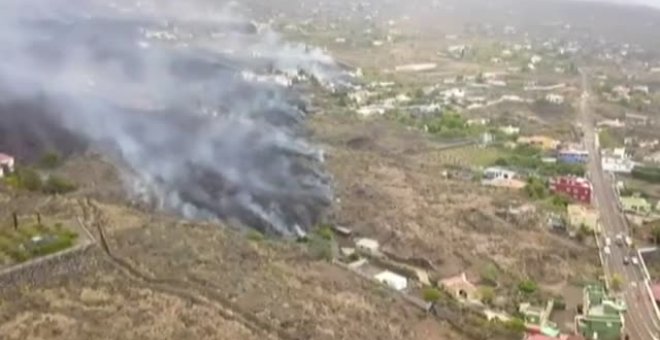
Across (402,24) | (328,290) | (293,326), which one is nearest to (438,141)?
(328,290)

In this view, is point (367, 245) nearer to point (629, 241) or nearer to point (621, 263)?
point (621, 263)

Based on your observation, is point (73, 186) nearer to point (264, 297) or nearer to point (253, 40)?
point (264, 297)

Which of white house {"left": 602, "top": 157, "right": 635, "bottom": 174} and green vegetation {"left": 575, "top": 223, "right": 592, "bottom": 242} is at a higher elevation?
green vegetation {"left": 575, "top": 223, "right": 592, "bottom": 242}

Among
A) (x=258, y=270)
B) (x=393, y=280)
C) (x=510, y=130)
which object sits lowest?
(x=510, y=130)

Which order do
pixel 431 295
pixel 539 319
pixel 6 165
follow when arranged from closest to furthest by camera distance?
pixel 539 319
pixel 431 295
pixel 6 165

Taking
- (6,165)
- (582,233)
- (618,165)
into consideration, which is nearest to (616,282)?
(582,233)

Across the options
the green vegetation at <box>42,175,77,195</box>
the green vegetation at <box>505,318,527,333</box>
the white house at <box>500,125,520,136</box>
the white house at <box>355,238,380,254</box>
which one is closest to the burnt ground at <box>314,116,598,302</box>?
the white house at <box>355,238,380,254</box>

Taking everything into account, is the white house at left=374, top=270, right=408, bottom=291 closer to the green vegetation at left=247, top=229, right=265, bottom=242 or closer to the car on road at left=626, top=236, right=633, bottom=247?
the green vegetation at left=247, top=229, right=265, bottom=242
